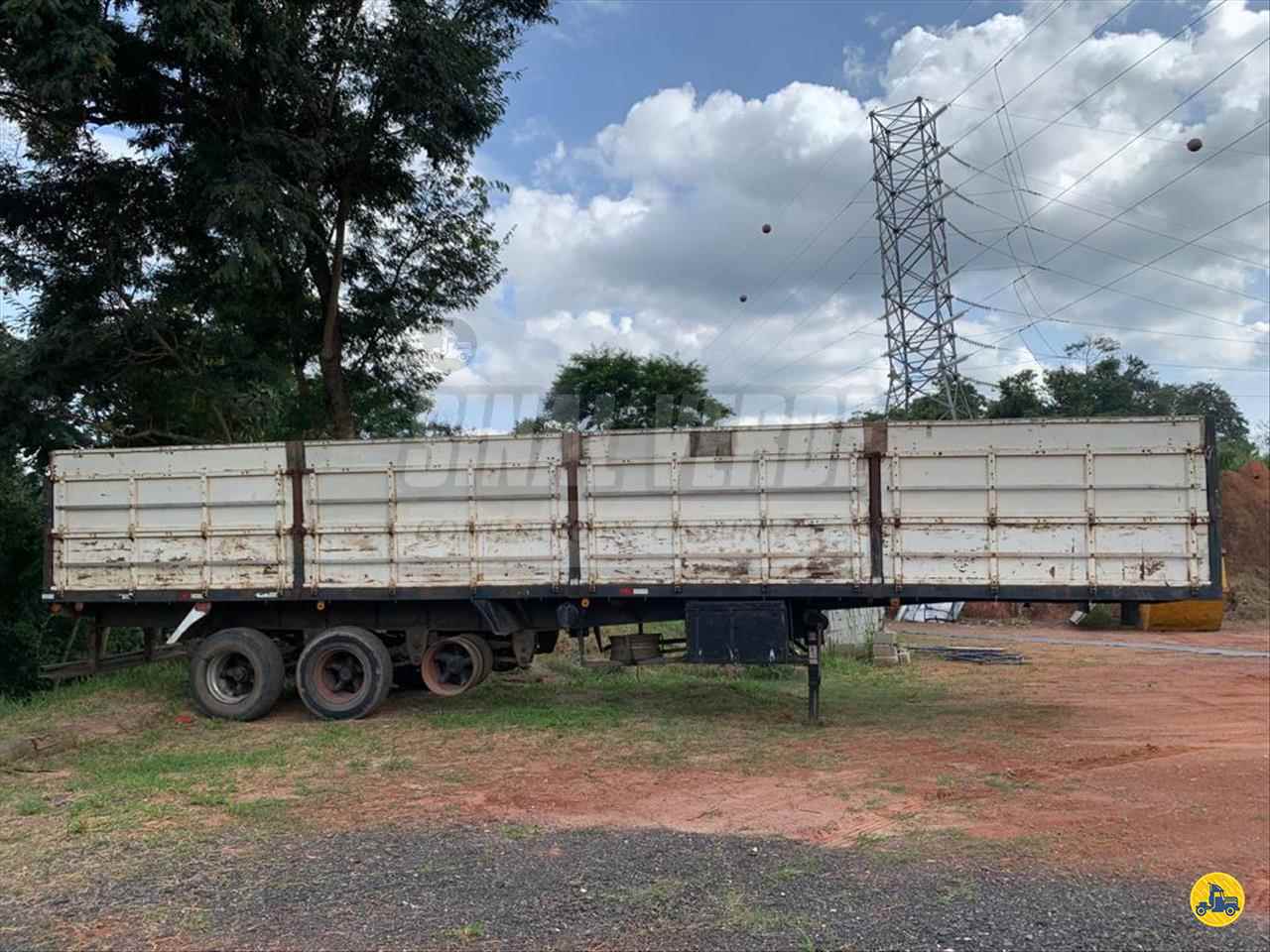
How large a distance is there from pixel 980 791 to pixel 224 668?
730 centimetres

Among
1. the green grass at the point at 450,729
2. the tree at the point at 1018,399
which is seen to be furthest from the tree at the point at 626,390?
the green grass at the point at 450,729

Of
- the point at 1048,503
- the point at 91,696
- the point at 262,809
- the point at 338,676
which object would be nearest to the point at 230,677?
the point at 338,676

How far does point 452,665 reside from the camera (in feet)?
31.0

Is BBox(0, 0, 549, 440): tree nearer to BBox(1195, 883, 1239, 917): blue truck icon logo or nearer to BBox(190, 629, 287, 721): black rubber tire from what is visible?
BBox(190, 629, 287, 721): black rubber tire

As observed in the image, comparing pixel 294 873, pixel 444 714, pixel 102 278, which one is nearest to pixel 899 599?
pixel 444 714

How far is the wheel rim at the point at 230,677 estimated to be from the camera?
30.7 feet

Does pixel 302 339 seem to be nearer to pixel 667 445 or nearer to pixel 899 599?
pixel 667 445

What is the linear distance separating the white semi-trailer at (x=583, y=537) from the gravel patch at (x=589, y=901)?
3.35 m

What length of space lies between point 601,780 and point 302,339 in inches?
390

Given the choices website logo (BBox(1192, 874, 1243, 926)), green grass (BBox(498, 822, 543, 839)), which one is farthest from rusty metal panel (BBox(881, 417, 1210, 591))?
green grass (BBox(498, 822, 543, 839))

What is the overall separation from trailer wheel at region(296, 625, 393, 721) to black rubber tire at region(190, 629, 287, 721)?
31 cm

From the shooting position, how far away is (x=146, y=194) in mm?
12414

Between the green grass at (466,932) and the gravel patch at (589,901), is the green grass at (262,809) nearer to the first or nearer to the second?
the gravel patch at (589,901)

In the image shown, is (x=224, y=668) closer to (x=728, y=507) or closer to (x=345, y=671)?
(x=345, y=671)
